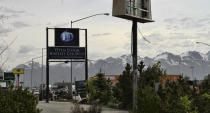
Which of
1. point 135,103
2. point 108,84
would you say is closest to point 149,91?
point 135,103

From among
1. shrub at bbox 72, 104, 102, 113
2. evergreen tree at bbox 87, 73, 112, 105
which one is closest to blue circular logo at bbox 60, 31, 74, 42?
evergreen tree at bbox 87, 73, 112, 105

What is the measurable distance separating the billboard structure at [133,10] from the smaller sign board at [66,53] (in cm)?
3326

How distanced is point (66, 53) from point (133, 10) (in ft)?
112

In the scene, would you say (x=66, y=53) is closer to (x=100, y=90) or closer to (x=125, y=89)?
(x=100, y=90)

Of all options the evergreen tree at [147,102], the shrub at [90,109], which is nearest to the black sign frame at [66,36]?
the shrub at [90,109]

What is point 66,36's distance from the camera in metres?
54.5

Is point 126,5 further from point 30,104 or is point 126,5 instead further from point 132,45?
point 30,104

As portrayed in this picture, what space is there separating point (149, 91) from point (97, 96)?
30.3 m

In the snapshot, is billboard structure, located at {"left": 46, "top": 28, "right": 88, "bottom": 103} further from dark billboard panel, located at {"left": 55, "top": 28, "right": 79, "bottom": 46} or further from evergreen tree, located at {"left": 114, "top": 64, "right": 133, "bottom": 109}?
evergreen tree, located at {"left": 114, "top": 64, "right": 133, "bottom": 109}

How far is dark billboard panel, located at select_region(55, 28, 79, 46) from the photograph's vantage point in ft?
178

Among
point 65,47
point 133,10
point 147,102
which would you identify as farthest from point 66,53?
point 147,102

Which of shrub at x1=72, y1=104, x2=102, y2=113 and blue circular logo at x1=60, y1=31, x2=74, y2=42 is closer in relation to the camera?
A: shrub at x1=72, y1=104, x2=102, y2=113

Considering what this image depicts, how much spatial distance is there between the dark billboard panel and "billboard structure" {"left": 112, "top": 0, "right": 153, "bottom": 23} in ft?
108

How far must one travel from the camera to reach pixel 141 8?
72.2 feet
